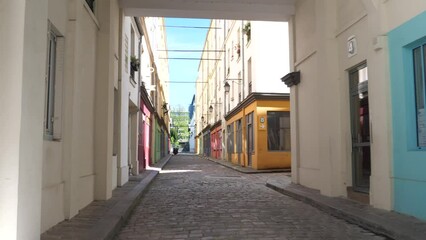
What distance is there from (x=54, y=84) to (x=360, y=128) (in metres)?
6.10

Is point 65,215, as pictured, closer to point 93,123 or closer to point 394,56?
point 93,123

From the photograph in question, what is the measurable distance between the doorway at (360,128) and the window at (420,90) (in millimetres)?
1739

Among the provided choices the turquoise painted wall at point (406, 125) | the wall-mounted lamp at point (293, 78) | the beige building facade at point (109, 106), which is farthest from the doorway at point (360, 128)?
the wall-mounted lamp at point (293, 78)

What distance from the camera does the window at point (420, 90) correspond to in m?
6.78

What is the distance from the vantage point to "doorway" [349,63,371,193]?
883 centimetres

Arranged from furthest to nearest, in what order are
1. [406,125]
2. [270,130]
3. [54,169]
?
[270,130]
[406,125]
[54,169]

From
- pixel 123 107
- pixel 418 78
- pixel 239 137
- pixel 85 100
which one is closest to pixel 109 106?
pixel 85 100

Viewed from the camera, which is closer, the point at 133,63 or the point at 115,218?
the point at 115,218

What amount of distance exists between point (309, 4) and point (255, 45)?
31.1 ft

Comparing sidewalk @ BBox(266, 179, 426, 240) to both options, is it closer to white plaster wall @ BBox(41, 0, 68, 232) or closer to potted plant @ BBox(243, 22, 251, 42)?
white plaster wall @ BBox(41, 0, 68, 232)

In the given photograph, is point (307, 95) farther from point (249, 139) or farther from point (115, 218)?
point (249, 139)

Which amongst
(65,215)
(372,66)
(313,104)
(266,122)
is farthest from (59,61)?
(266,122)

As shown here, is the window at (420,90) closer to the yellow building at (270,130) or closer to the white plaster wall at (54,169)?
the white plaster wall at (54,169)

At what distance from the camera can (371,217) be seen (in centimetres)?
690
